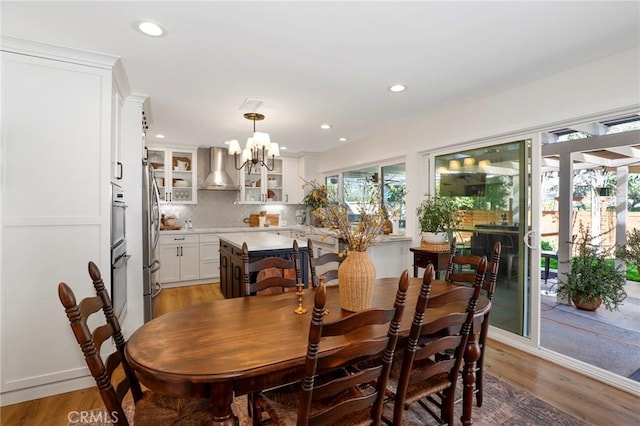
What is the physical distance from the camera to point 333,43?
220 centimetres

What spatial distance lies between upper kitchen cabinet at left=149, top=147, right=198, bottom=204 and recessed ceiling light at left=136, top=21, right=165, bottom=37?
377cm

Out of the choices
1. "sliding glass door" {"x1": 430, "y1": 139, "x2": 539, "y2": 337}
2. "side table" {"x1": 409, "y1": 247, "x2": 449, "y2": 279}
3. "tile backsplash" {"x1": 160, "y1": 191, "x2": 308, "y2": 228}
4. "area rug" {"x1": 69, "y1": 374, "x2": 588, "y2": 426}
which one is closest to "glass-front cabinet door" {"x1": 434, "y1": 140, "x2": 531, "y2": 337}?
"sliding glass door" {"x1": 430, "y1": 139, "x2": 539, "y2": 337}

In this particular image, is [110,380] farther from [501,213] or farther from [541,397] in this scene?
[501,213]

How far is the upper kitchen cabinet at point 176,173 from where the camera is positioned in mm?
5539

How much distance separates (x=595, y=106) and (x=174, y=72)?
3355 mm

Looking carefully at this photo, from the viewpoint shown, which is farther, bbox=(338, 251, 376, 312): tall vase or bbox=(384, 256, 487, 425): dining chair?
bbox=(338, 251, 376, 312): tall vase

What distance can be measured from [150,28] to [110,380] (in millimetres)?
1995

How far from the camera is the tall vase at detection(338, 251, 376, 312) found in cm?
172

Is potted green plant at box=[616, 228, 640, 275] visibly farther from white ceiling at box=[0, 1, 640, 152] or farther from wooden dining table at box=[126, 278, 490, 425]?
wooden dining table at box=[126, 278, 490, 425]

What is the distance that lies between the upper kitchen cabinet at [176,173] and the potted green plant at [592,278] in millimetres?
5816

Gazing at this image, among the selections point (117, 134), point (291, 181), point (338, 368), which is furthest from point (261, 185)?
point (338, 368)

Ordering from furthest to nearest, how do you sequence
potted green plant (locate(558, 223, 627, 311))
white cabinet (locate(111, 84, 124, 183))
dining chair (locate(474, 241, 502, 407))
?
potted green plant (locate(558, 223, 627, 311)), white cabinet (locate(111, 84, 124, 183)), dining chair (locate(474, 241, 502, 407))

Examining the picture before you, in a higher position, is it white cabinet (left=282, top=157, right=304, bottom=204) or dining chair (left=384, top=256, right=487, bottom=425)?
white cabinet (left=282, top=157, right=304, bottom=204)

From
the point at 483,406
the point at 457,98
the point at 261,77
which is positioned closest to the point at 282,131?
the point at 261,77
